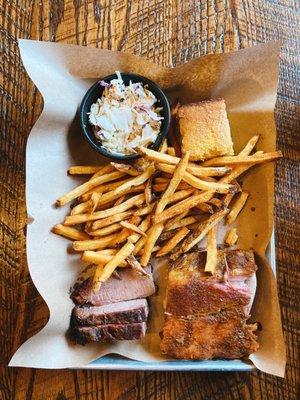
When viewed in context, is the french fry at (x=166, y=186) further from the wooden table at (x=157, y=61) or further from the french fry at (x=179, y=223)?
the wooden table at (x=157, y=61)

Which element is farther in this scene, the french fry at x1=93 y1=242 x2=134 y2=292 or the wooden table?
the wooden table

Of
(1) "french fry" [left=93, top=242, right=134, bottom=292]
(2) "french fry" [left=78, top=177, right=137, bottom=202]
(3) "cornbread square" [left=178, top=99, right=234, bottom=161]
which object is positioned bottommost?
(1) "french fry" [left=93, top=242, right=134, bottom=292]

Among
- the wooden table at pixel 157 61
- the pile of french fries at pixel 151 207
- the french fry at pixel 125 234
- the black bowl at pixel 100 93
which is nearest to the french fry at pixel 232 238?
the pile of french fries at pixel 151 207

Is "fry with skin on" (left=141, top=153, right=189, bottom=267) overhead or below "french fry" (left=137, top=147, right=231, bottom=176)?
below

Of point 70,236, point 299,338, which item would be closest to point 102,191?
point 70,236

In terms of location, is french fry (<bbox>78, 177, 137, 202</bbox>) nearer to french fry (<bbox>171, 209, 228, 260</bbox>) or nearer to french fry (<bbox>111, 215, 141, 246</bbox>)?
french fry (<bbox>111, 215, 141, 246</bbox>)

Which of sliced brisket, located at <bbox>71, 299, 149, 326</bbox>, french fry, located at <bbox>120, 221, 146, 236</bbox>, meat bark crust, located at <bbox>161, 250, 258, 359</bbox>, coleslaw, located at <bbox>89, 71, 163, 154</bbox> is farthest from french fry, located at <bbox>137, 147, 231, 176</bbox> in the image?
sliced brisket, located at <bbox>71, 299, 149, 326</bbox>

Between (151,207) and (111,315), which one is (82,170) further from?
(111,315)
